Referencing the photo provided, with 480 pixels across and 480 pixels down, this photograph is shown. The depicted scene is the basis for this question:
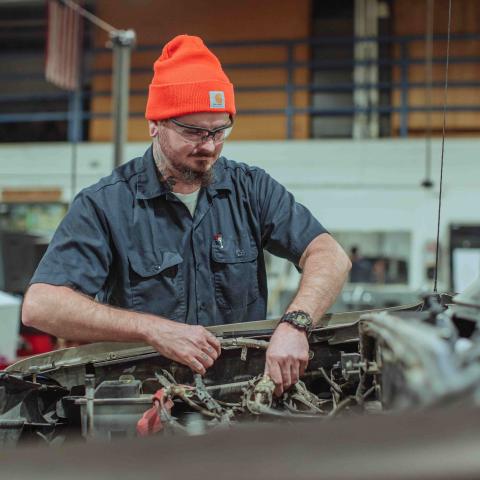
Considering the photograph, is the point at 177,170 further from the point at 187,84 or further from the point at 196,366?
the point at 196,366

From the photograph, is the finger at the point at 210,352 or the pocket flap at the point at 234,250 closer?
the finger at the point at 210,352

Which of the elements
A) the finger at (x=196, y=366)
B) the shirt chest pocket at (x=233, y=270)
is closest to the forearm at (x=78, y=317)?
the finger at (x=196, y=366)

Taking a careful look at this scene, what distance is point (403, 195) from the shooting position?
24.9ft


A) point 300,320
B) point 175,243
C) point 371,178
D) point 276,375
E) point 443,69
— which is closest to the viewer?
point 276,375

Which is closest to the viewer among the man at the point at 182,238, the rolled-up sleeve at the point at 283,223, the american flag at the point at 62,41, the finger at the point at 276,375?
the finger at the point at 276,375

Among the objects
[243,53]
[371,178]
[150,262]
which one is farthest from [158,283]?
[243,53]

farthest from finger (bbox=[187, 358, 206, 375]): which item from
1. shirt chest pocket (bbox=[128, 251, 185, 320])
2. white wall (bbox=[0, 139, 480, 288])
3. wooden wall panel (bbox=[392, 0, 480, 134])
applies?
wooden wall panel (bbox=[392, 0, 480, 134])

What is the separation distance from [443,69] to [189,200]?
7.00 metres

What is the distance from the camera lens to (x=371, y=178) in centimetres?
768

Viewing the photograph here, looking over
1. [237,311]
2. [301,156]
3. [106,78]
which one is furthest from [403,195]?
[237,311]

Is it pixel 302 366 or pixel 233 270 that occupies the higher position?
pixel 233 270

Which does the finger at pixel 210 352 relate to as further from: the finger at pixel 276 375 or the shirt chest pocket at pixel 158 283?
the shirt chest pocket at pixel 158 283

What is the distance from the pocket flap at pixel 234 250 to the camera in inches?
68.9

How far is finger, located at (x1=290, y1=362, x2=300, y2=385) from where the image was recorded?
1.37m
